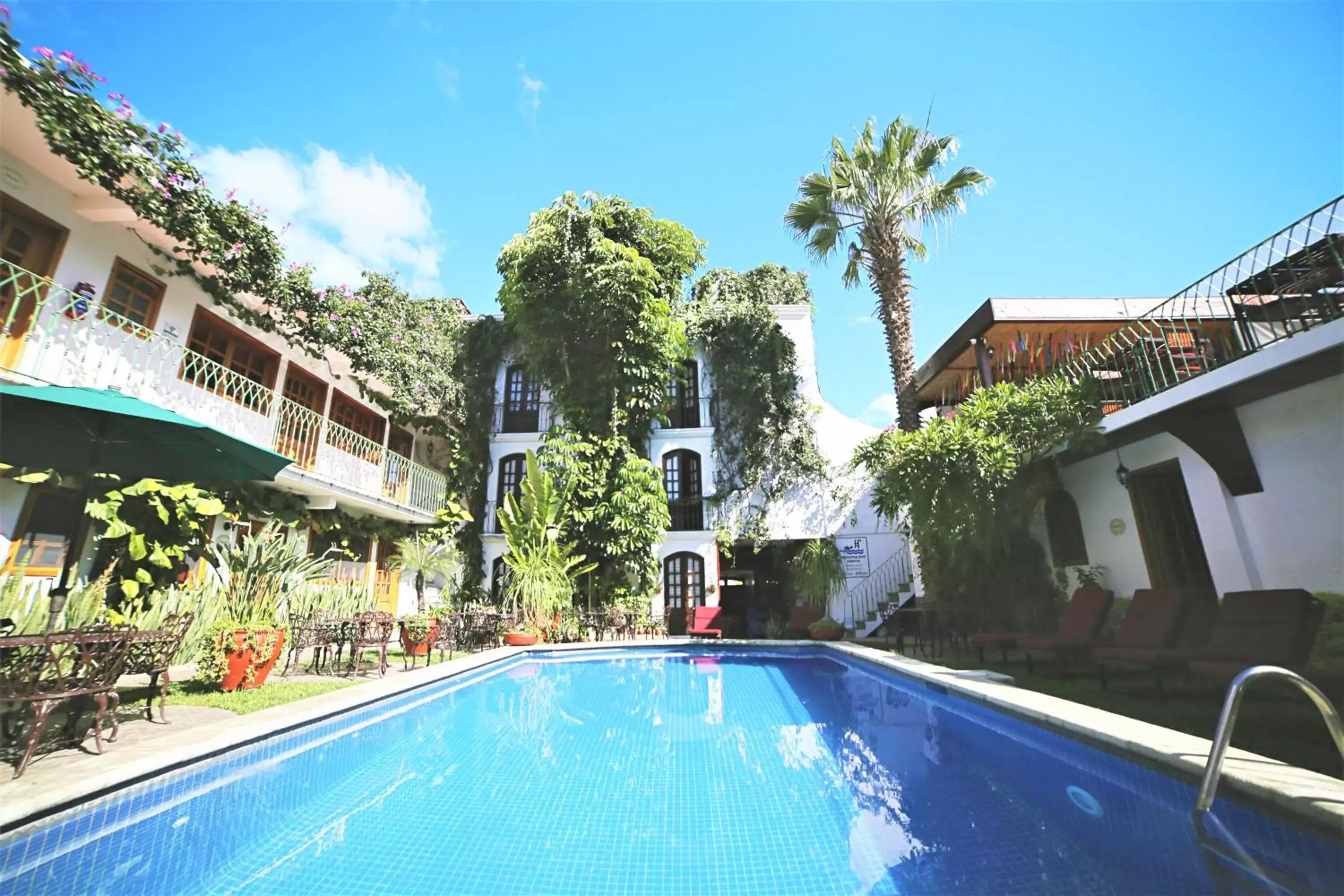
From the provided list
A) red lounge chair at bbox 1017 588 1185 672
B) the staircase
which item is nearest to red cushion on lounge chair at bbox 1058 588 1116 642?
red lounge chair at bbox 1017 588 1185 672

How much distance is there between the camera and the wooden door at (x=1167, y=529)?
7551 mm

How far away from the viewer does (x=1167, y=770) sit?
3062 mm

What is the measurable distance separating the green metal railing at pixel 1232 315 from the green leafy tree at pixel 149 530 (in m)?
12.6

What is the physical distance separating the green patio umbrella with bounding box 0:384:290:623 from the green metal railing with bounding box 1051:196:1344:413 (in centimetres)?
1043

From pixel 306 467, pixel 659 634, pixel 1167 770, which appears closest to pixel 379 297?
pixel 306 467

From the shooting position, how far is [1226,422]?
20.4 ft

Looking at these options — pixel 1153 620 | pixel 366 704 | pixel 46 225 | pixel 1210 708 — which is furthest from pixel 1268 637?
pixel 46 225

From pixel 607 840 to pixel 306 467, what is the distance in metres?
10.0

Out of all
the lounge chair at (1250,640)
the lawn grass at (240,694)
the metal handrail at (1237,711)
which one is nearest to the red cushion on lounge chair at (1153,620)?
the lounge chair at (1250,640)

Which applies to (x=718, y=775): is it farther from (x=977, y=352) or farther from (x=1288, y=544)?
(x=977, y=352)

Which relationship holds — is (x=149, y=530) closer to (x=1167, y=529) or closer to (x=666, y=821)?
(x=666, y=821)

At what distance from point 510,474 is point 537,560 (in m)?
5.11

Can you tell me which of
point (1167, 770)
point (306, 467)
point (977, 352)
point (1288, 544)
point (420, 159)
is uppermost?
point (420, 159)

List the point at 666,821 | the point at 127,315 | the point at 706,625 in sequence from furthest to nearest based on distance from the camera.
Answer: the point at 706,625
the point at 127,315
the point at 666,821
